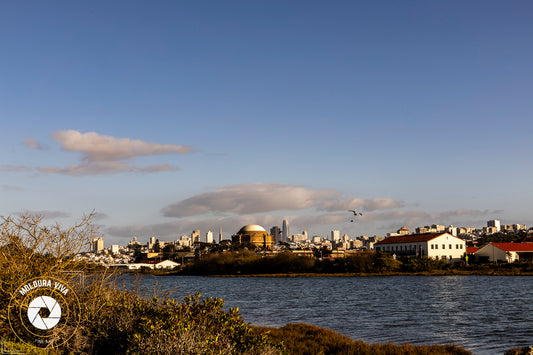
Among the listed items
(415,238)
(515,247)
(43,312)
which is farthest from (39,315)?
(415,238)

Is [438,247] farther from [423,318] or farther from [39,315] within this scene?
[39,315]

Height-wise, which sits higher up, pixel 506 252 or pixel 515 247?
pixel 515 247

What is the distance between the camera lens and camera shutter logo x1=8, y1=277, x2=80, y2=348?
46.5 ft

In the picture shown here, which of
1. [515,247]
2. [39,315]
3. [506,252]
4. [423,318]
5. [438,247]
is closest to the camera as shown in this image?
[39,315]

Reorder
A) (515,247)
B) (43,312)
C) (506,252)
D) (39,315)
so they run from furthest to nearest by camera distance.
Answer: (515,247)
(506,252)
(43,312)
(39,315)

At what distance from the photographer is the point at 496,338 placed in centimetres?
2816

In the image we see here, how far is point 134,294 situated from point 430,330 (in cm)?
2149

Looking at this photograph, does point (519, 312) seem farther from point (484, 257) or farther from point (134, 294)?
point (484, 257)

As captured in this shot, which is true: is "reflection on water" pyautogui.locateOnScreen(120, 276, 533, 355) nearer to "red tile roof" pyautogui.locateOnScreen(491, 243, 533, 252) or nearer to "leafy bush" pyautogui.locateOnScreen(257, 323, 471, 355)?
"leafy bush" pyautogui.locateOnScreen(257, 323, 471, 355)

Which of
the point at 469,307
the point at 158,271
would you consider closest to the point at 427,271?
the point at 469,307

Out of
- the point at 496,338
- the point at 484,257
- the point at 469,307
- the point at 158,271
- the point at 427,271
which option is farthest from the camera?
the point at 158,271

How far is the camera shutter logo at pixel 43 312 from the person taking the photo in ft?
46.5

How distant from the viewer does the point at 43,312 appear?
48.2 feet

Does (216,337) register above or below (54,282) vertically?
below
